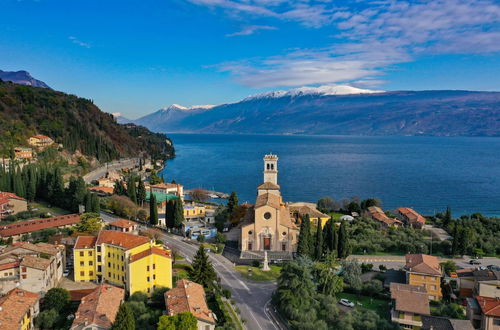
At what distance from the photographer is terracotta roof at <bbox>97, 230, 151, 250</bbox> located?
103 ft

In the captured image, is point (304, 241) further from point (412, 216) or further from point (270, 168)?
point (412, 216)

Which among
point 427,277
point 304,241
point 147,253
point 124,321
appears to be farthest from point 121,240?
point 427,277

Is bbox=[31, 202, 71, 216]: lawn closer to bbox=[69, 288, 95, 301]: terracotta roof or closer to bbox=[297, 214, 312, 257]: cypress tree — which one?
bbox=[69, 288, 95, 301]: terracotta roof

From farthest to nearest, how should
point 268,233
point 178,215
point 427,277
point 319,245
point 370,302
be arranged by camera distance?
point 178,215, point 268,233, point 319,245, point 427,277, point 370,302

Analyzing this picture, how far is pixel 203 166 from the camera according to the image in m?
138

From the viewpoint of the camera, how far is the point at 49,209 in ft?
173

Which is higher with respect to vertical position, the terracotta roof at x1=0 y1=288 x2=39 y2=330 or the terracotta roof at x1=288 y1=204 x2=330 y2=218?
the terracotta roof at x1=288 y1=204 x2=330 y2=218

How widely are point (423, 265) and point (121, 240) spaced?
25223 mm

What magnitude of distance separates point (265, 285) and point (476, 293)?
1648cm

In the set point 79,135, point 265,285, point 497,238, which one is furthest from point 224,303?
point 79,135

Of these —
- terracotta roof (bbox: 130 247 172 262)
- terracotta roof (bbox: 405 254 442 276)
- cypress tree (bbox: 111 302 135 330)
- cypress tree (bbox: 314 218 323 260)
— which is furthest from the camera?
cypress tree (bbox: 314 218 323 260)

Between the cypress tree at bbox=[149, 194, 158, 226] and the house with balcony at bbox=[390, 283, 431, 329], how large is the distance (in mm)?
31482

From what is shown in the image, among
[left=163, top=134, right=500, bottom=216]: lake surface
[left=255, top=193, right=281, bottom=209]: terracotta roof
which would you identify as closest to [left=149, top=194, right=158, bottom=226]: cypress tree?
[left=255, top=193, right=281, bottom=209]: terracotta roof

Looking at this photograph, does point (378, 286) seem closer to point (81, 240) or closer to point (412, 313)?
point (412, 313)
